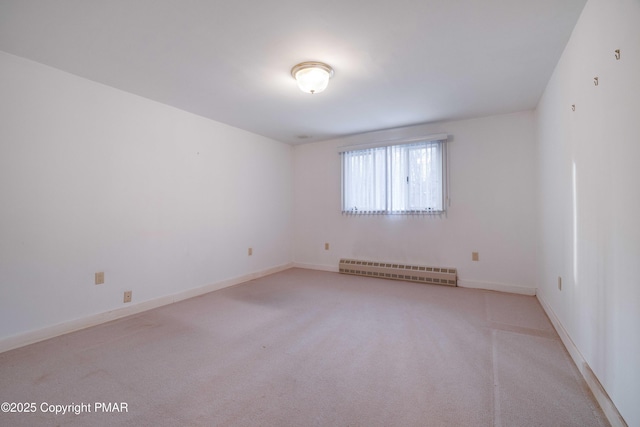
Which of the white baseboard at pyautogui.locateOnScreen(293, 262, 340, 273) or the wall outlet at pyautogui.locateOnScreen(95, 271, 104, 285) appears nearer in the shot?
the wall outlet at pyautogui.locateOnScreen(95, 271, 104, 285)

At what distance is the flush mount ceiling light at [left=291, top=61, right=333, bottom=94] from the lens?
7.32ft

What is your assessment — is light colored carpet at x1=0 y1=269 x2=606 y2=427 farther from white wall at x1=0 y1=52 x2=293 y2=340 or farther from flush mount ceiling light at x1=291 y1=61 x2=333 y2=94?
flush mount ceiling light at x1=291 y1=61 x2=333 y2=94

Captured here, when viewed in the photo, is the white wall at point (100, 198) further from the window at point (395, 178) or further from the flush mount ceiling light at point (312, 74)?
the window at point (395, 178)

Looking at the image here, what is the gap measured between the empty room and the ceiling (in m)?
0.02

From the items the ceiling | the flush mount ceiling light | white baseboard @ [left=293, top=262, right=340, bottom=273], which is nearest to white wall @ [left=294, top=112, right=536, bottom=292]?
white baseboard @ [left=293, top=262, right=340, bottom=273]

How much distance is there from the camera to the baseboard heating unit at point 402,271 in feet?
12.1

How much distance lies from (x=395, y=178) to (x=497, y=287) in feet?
6.40

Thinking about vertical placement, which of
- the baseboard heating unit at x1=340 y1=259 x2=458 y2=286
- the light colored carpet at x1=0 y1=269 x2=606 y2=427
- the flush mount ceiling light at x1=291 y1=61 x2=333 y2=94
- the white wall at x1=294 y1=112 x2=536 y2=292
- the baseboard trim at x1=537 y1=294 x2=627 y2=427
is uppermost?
the flush mount ceiling light at x1=291 y1=61 x2=333 y2=94

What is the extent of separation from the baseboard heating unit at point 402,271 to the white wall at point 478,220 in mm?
98

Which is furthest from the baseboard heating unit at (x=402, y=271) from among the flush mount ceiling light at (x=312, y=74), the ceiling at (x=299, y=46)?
the flush mount ceiling light at (x=312, y=74)

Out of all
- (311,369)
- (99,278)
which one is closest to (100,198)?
(99,278)

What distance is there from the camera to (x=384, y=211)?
4.13 meters

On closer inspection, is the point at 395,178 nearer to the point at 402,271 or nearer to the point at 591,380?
the point at 402,271

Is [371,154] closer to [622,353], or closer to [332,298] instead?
[332,298]
